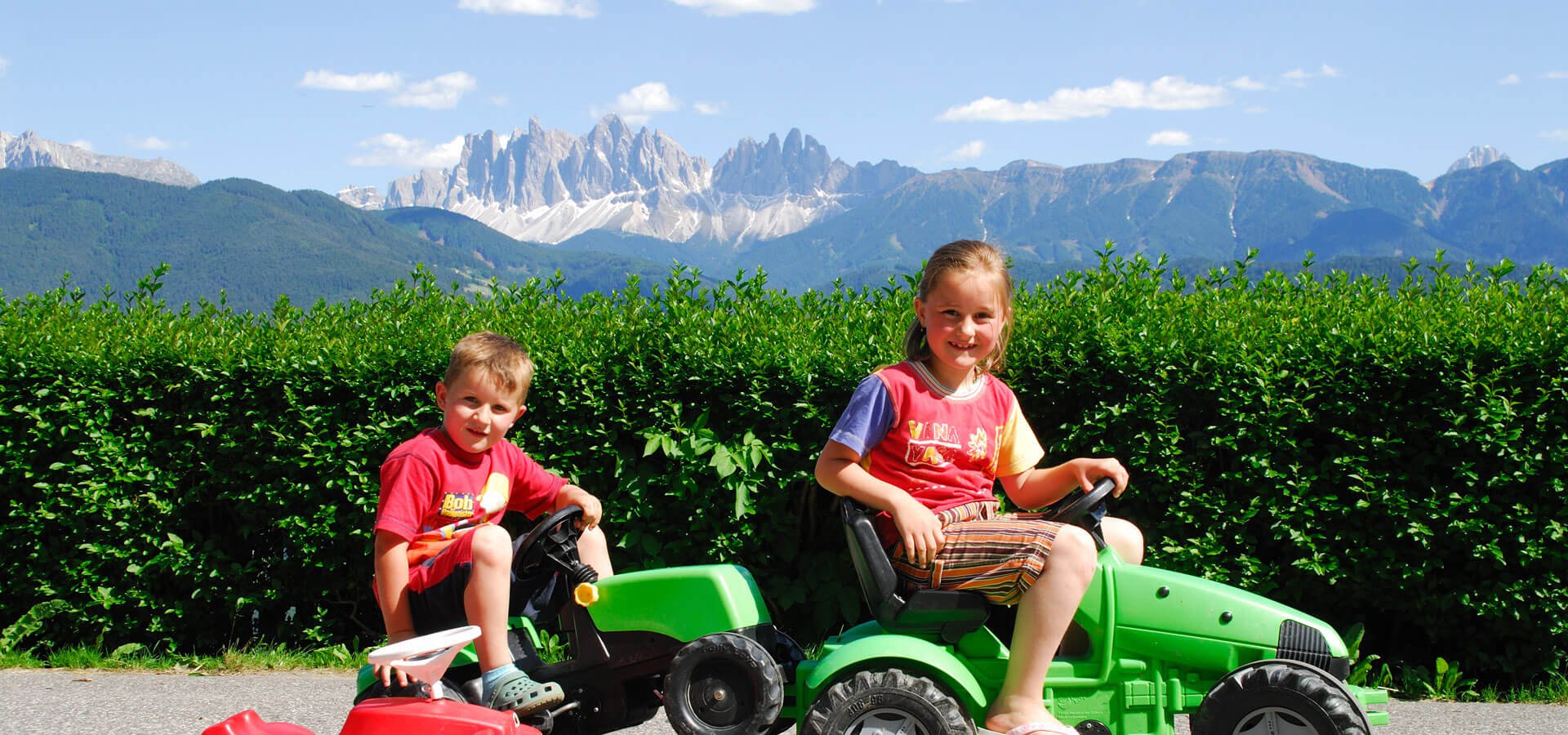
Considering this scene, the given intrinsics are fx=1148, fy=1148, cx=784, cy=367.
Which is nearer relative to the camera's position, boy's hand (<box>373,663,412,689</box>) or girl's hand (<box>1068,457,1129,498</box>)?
boy's hand (<box>373,663,412,689</box>)

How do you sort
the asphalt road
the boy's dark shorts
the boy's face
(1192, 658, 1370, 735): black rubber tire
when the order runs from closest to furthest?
(1192, 658, 1370, 735): black rubber tire
the boy's dark shorts
the boy's face
the asphalt road

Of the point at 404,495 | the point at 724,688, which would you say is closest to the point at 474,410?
the point at 404,495

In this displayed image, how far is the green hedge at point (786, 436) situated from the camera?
4477mm

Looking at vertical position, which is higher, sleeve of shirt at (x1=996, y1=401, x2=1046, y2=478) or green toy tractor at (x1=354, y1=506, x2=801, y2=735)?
sleeve of shirt at (x1=996, y1=401, x2=1046, y2=478)

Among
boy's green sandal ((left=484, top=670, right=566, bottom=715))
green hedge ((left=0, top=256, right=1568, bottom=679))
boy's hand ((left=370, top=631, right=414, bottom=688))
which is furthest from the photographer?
green hedge ((left=0, top=256, right=1568, bottom=679))

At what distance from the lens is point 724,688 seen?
3172 mm

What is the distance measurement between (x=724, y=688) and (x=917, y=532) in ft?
2.30

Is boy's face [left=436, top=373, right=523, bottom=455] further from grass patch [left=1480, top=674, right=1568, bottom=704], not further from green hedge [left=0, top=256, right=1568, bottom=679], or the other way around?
grass patch [left=1480, top=674, right=1568, bottom=704]

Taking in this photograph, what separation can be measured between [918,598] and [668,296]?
2.69 metres

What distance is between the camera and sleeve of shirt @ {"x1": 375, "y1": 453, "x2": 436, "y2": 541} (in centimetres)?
333

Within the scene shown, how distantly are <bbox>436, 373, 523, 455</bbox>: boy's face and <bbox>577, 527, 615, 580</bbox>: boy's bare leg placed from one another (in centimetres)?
45

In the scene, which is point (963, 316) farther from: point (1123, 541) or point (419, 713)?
point (419, 713)

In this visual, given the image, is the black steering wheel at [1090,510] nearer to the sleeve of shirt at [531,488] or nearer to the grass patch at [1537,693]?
the sleeve of shirt at [531,488]

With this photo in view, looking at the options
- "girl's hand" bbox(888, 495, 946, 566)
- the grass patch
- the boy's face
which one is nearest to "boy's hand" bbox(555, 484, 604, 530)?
the boy's face
